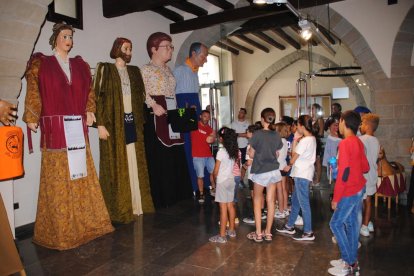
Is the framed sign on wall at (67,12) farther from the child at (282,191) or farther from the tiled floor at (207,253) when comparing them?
the child at (282,191)

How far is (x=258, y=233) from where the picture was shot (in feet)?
11.0

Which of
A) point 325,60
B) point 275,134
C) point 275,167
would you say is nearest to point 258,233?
point 275,167

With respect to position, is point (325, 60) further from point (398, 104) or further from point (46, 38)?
point (46, 38)

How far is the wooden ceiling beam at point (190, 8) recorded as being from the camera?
5306 mm

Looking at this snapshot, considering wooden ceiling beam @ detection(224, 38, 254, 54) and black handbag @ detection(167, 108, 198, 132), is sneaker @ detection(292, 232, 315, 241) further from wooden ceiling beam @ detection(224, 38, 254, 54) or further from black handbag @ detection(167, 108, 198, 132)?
wooden ceiling beam @ detection(224, 38, 254, 54)

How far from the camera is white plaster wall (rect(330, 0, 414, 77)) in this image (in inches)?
183

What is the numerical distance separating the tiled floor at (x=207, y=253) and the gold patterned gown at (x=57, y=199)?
137 millimetres

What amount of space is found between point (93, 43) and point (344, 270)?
396 cm

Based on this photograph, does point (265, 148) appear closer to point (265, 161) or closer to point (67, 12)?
point (265, 161)

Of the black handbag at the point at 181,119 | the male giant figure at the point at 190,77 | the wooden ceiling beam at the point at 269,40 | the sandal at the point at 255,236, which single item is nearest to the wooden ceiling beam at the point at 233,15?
the male giant figure at the point at 190,77

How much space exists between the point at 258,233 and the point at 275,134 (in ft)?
3.35

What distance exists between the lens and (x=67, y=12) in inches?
164

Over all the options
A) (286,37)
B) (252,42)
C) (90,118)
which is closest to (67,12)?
(90,118)

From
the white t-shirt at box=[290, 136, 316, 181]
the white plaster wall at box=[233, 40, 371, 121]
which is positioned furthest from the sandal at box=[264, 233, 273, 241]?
the white plaster wall at box=[233, 40, 371, 121]
